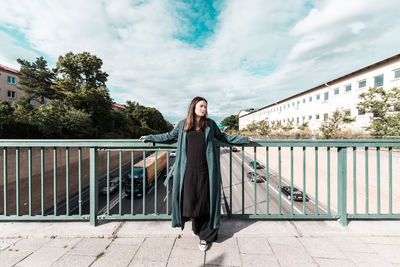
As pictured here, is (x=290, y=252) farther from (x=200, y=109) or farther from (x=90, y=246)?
(x=90, y=246)

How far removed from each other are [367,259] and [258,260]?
113 cm

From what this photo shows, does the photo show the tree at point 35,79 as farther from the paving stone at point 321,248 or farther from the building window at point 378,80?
the building window at point 378,80

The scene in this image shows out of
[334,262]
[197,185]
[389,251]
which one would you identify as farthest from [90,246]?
[389,251]

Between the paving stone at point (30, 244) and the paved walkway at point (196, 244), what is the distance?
10mm

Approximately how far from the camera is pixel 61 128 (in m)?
16.2

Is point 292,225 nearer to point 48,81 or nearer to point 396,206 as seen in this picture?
point 396,206

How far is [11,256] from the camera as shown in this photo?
178cm

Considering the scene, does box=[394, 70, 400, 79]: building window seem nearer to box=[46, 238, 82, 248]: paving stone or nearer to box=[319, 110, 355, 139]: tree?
box=[319, 110, 355, 139]: tree

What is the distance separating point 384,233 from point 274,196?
16167mm

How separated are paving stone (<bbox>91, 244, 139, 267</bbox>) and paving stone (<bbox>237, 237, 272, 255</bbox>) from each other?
1.22 m

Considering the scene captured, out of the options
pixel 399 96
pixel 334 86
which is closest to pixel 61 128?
pixel 399 96

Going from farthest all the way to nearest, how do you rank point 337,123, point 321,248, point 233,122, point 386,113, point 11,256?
point 233,122
point 337,123
point 386,113
point 321,248
point 11,256

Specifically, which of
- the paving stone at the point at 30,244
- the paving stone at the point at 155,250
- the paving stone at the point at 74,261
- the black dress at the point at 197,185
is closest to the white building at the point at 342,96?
the black dress at the point at 197,185

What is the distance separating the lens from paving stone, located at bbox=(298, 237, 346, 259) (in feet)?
5.82
